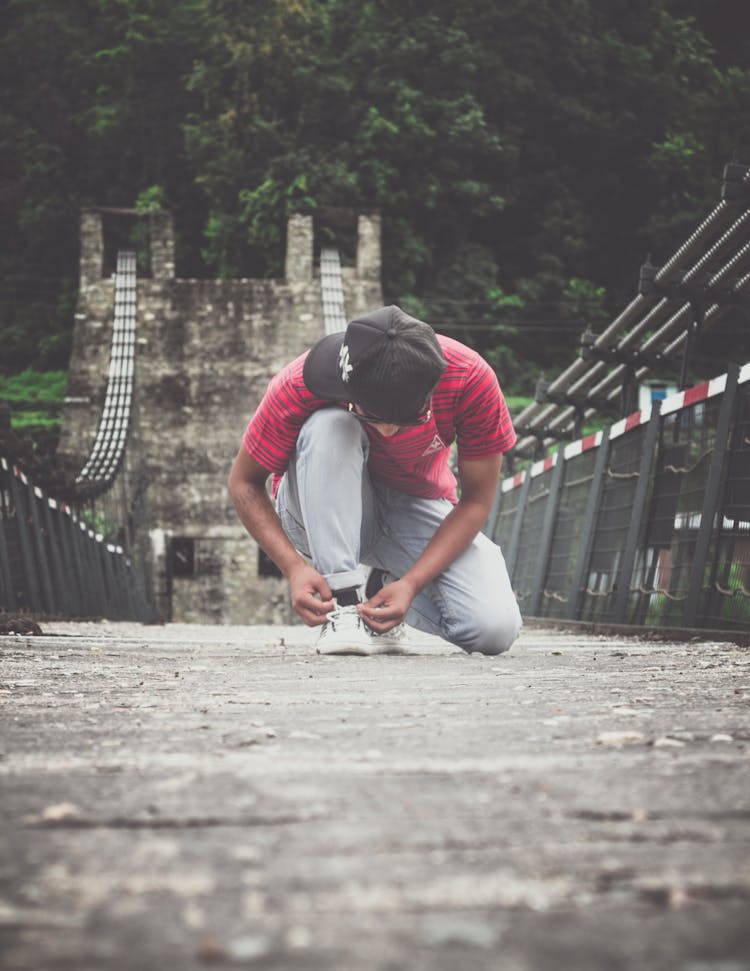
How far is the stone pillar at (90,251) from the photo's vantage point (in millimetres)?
34938

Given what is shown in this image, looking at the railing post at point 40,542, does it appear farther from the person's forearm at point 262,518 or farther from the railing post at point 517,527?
the person's forearm at point 262,518

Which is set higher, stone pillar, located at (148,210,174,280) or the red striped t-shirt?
stone pillar, located at (148,210,174,280)

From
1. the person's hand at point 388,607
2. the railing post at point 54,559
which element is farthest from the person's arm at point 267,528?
the railing post at point 54,559

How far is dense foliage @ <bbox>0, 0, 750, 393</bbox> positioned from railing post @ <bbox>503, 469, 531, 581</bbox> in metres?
21.2

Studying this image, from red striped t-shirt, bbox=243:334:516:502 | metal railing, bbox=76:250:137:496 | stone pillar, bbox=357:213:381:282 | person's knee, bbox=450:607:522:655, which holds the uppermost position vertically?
stone pillar, bbox=357:213:381:282

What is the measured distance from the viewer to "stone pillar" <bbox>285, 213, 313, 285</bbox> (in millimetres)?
34281

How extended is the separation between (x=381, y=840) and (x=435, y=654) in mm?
3267

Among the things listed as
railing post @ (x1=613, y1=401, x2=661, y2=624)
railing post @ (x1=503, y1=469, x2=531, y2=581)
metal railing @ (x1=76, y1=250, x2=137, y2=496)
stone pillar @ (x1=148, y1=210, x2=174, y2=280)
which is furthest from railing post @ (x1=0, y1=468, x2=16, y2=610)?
stone pillar @ (x1=148, y1=210, x2=174, y2=280)

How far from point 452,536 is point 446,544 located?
0.09 ft

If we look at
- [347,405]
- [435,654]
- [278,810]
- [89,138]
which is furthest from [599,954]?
[89,138]

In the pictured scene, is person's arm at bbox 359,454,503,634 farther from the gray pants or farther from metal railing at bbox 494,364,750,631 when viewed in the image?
metal railing at bbox 494,364,750,631

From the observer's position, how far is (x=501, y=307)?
34.8 m

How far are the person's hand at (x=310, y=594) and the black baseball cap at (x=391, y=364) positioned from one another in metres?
0.60

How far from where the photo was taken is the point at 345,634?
400cm
